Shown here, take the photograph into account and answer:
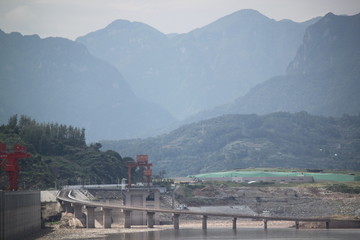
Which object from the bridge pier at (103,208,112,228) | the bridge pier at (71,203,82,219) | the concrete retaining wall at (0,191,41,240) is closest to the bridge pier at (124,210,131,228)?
the bridge pier at (103,208,112,228)

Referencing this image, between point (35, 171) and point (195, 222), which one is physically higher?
point (35, 171)

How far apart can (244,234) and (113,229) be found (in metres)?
23.2

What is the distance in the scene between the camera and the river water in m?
117

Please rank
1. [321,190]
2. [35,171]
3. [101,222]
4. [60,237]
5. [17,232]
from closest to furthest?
[17,232] → [60,237] → [101,222] → [35,171] → [321,190]

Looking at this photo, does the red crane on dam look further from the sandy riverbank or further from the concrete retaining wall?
the sandy riverbank

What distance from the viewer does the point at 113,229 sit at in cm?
13600

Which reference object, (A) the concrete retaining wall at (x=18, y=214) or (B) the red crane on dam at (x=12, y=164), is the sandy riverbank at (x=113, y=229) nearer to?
(A) the concrete retaining wall at (x=18, y=214)

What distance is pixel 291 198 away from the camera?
608 feet

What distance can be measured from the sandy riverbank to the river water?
13.1 feet

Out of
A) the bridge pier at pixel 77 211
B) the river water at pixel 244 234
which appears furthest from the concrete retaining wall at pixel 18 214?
the bridge pier at pixel 77 211

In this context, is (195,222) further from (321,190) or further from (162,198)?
(321,190)

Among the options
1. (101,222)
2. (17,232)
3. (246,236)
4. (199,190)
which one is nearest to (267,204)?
(199,190)

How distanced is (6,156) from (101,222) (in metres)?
30.9

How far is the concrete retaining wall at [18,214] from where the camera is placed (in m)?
91.7
